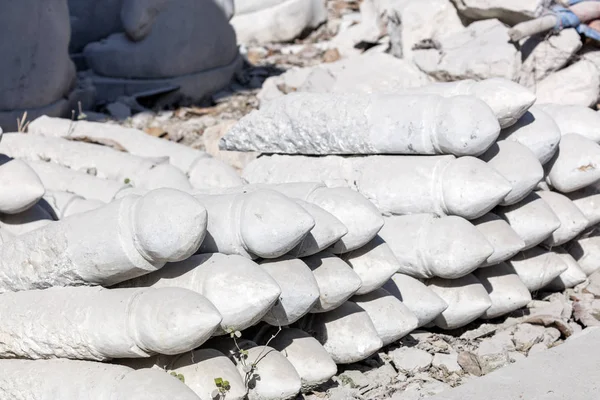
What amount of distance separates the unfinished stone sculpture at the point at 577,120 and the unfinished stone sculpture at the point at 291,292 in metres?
2.12

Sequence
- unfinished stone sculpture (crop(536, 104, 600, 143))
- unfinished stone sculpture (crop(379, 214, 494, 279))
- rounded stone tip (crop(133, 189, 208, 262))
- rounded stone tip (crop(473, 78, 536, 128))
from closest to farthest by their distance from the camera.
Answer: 1. rounded stone tip (crop(133, 189, 208, 262))
2. unfinished stone sculpture (crop(379, 214, 494, 279))
3. rounded stone tip (crop(473, 78, 536, 128))
4. unfinished stone sculpture (crop(536, 104, 600, 143))

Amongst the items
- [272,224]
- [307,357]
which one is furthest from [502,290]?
[272,224]

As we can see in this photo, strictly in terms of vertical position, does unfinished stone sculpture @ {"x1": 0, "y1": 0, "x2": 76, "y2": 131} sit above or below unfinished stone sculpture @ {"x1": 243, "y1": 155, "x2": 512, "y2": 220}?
below

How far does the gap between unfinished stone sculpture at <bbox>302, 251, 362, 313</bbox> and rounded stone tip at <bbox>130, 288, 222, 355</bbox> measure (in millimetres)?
686

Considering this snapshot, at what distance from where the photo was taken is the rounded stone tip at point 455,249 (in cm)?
402

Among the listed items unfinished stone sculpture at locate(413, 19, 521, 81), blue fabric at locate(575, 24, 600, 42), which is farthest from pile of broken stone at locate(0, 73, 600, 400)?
blue fabric at locate(575, 24, 600, 42)

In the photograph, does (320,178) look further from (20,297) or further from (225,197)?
(20,297)

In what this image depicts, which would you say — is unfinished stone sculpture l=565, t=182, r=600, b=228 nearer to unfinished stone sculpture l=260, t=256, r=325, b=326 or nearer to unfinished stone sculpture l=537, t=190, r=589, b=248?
unfinished stone sculpture l=537, t=190, r=589, b=248

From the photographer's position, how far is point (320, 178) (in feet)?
15.3

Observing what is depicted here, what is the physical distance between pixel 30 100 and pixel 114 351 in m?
4.48

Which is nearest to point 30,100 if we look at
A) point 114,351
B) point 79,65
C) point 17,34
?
point 17,34

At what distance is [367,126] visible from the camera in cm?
448

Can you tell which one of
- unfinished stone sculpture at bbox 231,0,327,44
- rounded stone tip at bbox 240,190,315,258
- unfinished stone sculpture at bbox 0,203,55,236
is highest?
rounded stone tip at bbox 240,190,315,258

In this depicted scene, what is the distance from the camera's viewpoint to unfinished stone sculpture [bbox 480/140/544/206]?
4.27 m
